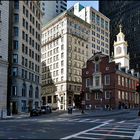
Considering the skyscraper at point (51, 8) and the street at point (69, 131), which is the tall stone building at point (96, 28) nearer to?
the skyscraper at point (51, 8)

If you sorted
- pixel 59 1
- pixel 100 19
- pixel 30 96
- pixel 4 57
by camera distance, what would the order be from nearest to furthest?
pixel 4 57 < pixel 30 96 < pixel 100 19 < pixel 59 1

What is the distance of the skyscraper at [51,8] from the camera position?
390 feet

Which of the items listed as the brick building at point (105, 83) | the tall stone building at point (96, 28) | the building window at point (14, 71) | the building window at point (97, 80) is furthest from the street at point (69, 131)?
the tall stone building at point (96, 28)

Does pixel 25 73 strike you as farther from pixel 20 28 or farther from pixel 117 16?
pixel 117 16

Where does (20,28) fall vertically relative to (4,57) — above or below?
above

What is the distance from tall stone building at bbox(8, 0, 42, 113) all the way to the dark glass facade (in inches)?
3081

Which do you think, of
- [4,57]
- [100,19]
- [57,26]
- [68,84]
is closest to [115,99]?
[4,57]

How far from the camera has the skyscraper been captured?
11874 centimetres

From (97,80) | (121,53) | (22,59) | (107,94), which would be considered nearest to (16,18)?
(22,59)

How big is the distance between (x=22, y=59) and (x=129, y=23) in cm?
9532

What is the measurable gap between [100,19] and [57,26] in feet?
86.5

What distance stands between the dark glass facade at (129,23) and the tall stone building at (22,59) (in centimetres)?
7827

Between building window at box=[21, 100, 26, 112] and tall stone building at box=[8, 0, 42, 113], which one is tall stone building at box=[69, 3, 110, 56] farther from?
building window at box=[21, 100, 26, 112]

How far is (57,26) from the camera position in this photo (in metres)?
136
